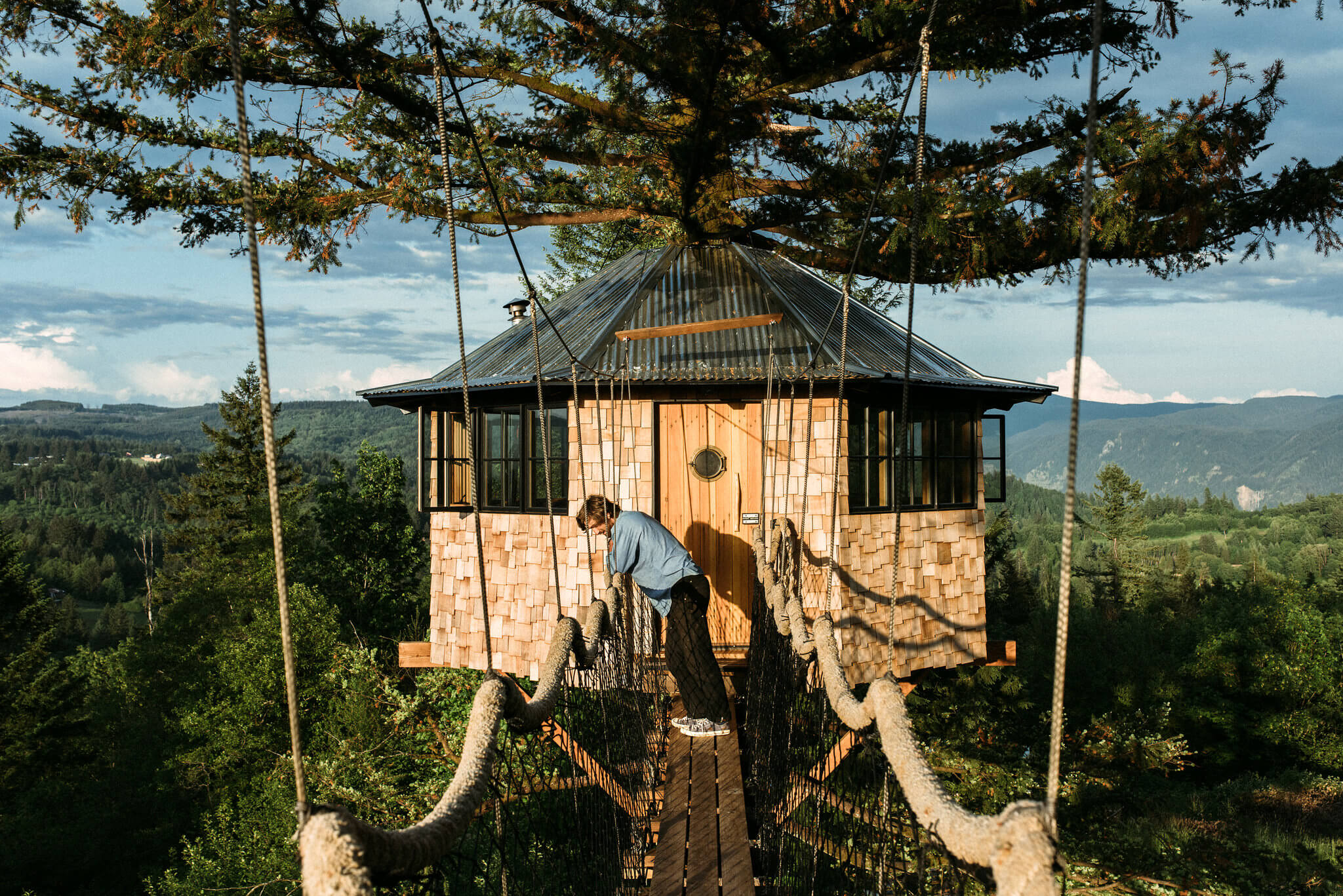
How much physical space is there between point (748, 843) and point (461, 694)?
12.5m

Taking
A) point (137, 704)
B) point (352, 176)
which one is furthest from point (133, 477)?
point (352, 176)

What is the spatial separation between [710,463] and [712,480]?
0.16 m

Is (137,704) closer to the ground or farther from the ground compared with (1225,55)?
closer to the ground

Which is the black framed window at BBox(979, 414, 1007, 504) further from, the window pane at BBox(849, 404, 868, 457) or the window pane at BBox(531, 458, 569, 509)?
the window pane at BBox(531, 458, 569, 509)

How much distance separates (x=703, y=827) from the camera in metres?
4.27

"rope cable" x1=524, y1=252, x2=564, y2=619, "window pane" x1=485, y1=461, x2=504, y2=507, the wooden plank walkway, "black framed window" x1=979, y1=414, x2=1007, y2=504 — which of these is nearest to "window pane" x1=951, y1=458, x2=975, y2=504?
"black framed window" x1=979, y1=414, x2=1007, y2=504

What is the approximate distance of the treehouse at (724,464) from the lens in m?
7.26

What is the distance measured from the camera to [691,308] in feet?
27.0

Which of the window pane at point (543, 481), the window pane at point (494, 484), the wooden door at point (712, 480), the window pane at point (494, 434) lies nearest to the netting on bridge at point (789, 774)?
the wooden door at point (712, 480)

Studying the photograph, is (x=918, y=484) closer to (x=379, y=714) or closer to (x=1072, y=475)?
(x=1072, y=475)

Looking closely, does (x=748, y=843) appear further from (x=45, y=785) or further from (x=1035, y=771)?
(x=45, y=785)

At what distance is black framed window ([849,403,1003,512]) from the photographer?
297 inches

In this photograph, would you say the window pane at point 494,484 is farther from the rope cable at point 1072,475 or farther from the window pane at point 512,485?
the rope cable at point 1072,475

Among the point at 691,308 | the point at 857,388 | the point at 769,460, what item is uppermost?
the point at 691,308
